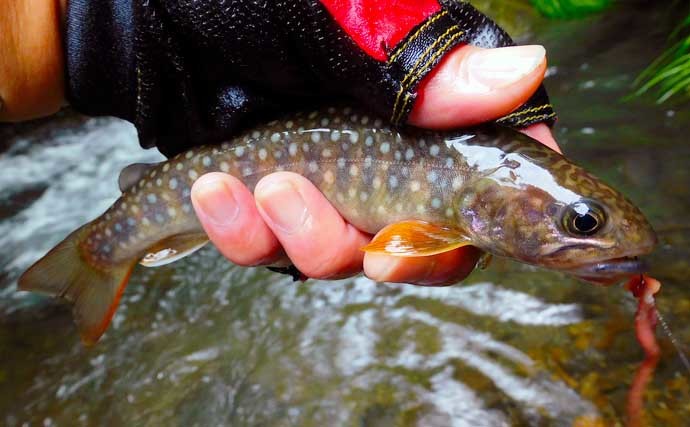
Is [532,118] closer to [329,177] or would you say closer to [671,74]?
[329,177]

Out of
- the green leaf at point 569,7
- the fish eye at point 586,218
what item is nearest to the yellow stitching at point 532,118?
the fish eye at point 586,218

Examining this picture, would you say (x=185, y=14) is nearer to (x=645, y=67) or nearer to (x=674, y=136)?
(x=674, y=136)

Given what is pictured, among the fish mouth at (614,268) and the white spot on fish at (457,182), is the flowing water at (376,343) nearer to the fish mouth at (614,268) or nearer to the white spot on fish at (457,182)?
the fish mouth at (614,268)

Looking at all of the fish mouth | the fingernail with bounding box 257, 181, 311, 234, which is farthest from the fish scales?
the fish mouth

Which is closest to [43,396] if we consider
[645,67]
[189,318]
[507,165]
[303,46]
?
[189,318]

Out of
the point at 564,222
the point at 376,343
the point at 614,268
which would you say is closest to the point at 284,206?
the point at 564,222

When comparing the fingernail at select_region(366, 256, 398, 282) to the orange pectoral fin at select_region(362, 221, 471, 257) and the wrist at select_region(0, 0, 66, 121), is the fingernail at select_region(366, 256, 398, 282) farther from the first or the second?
the wrist at select_region(0, 0, 66, 121)
